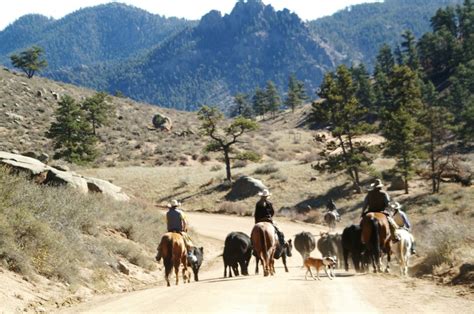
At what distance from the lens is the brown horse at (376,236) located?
620 inches

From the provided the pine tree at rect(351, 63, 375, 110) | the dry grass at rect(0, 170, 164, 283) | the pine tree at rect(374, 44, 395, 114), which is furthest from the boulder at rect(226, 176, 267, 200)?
the pine tree at rect(351, 63, 375, 110)

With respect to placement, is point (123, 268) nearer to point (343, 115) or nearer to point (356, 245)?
point (356, 245)

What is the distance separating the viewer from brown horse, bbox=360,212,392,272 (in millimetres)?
15758

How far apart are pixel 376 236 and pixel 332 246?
5089 mm

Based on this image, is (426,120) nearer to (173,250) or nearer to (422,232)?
(422,232)

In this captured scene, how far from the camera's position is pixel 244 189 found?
168 ft

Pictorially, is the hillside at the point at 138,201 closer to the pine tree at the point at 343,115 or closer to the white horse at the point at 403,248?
the white horse at the point at 403,248

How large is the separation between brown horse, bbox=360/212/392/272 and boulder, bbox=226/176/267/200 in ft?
113

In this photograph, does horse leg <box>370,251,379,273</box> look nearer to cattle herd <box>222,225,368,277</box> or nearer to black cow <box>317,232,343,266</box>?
cattle herd <box>222,225,368,277</box>

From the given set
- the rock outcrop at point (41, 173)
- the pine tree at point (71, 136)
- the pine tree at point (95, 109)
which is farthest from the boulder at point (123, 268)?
the pine tree at point (95, 109)

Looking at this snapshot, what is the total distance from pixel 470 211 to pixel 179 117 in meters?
80.9

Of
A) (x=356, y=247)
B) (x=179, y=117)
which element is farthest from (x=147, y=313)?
(x=179, y=117)

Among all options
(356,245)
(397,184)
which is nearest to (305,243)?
(356,245)

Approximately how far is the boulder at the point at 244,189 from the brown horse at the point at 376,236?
34329mm
